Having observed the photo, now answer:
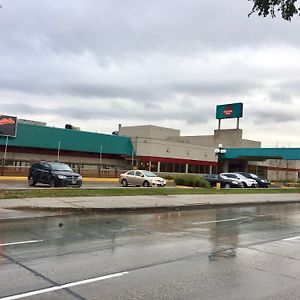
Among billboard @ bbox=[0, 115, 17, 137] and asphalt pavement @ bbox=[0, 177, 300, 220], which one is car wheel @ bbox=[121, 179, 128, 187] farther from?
billboard @ bbox=[0, 115, 17, 137]

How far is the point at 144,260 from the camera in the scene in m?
7.98

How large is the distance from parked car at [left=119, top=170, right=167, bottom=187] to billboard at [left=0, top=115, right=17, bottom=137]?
1611cm

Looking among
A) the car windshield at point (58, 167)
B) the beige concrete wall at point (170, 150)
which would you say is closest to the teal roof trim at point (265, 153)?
the beige concrete wall at point (170, 150)

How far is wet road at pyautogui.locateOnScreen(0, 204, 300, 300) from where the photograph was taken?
605 centimetres

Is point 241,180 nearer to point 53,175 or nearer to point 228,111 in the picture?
point 53,175

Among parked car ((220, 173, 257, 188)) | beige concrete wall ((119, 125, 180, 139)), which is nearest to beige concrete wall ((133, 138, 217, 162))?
beige concrete wall ((119, 125, 180, 139))

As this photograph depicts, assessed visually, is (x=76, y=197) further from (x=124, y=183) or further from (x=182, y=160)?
(x=182, y=160)

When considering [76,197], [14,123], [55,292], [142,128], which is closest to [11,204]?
[76,197]

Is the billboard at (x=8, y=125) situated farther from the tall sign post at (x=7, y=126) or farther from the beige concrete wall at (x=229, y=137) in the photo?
the beige concrete wall at (x=229, y=137)

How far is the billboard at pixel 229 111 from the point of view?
72575 millimetres

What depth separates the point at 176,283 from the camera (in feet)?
21.2

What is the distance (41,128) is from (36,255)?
4187 cm

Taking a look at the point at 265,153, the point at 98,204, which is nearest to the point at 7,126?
the point at 98,204

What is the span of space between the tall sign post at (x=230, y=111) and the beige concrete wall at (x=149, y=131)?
8.00 m
